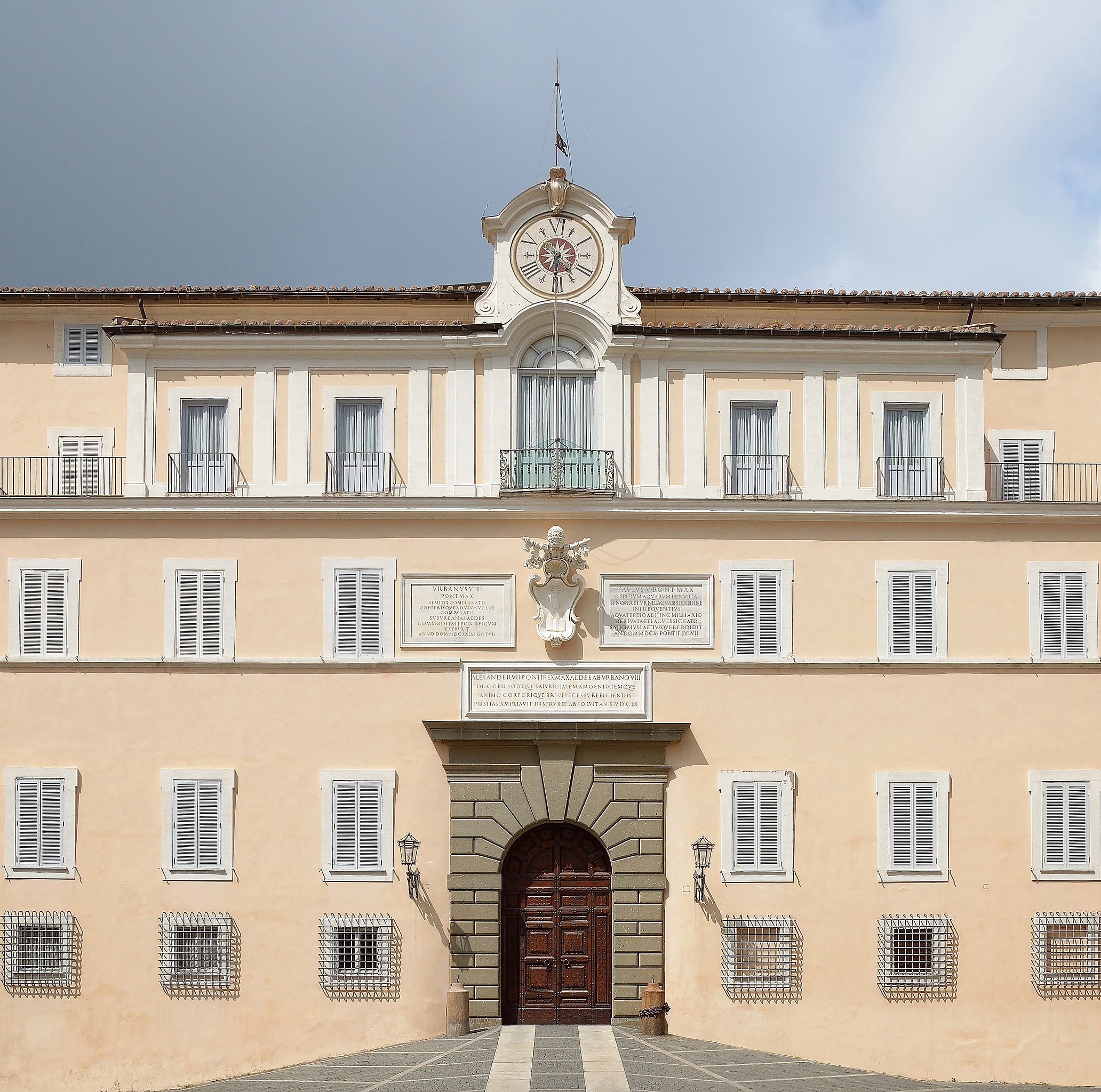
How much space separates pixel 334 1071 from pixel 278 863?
349cm

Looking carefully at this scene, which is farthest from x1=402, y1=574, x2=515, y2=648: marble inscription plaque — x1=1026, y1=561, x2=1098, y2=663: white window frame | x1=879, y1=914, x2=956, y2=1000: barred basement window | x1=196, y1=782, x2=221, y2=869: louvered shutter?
x1=1026, y1=561, x2=1098, y2=663: white window frame

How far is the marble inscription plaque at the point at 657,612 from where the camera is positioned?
2242 centimetres

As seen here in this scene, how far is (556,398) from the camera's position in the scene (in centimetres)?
2292

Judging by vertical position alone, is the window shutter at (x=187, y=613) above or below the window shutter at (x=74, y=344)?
below

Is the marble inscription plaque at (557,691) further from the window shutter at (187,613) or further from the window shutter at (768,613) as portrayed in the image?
the window shutter at (187,613)

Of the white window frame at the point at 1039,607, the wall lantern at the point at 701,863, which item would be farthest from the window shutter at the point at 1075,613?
the wall lantern at the point at 701,863

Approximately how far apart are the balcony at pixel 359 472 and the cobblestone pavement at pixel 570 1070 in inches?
365

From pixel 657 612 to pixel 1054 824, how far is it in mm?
7603

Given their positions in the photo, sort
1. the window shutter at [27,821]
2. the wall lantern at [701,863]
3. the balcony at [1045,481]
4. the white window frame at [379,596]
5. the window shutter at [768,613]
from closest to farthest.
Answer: the wall lantern at [701,863] < the window shutter at [27,821] < the white window frame at [379,596] < the window shutter at [768,613] < the balcony at [1045,481]

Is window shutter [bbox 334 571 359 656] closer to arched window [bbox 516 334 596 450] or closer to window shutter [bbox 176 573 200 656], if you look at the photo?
window shutter [bbox 176 573 200 656]

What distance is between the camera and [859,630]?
887 inches

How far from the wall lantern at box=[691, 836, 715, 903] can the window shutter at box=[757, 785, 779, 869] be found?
2.98 feet

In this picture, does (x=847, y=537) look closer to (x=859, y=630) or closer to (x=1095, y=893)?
(x=859, y=630)

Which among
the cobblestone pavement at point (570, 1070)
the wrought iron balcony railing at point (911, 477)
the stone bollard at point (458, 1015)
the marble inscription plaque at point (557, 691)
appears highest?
the wrought iron balcony railing at point (911, 477)
